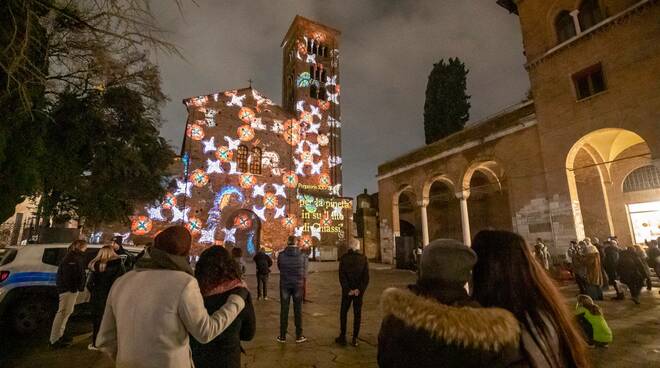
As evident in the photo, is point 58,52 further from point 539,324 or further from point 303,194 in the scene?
point 303,194

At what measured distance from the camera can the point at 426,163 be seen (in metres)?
16.9

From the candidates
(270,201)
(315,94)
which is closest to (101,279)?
(270,201)

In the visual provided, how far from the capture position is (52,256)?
5.80 m

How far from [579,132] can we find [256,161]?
55.2 feet

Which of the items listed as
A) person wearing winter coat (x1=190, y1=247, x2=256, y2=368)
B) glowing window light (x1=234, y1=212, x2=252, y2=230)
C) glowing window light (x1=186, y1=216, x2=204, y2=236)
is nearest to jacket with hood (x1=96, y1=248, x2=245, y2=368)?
person wearing winter coat (x1=190, y1=247, x2=256, y2=368)

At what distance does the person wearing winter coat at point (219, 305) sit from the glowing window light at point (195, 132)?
59.4 feet

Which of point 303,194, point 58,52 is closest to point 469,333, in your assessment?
point 58,52

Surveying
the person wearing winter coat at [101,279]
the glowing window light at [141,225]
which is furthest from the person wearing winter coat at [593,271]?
the glowing window light at [141,225]

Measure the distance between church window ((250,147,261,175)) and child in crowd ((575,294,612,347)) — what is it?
18089mm

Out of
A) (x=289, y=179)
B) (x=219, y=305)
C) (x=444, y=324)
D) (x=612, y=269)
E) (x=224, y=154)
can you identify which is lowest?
(x=612, y=269)

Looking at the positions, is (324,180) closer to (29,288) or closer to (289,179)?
(289,179)

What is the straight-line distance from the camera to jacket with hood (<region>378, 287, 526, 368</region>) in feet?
3.93

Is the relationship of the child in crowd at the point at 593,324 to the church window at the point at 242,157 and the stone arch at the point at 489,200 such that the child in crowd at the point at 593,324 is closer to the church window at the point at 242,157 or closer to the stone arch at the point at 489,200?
the stone arch at the point at 489,200

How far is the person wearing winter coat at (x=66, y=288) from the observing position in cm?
464
